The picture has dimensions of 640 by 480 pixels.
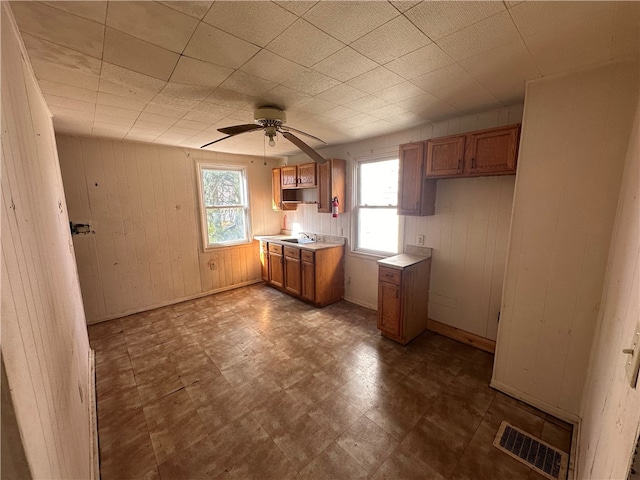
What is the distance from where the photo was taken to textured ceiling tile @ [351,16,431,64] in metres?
1.27

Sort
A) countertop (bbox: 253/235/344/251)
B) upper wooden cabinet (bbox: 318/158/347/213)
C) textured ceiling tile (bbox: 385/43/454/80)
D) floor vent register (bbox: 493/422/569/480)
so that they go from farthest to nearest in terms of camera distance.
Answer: countertop (bbox: 253/235/344/251) < upper wooden cabinet (bbox: 318/158/347/213) < floor vent register (bbox: 493/422/569/480) < textured ceiling tile (bbox: 385/43/454/80)

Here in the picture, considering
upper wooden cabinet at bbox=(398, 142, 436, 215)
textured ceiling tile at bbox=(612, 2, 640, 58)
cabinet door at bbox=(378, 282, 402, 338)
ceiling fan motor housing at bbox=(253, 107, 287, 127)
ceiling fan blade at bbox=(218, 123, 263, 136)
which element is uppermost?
textured ceiling tile at bbox=(612, 2, 640, 58)

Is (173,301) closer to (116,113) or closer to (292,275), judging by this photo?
Result: (292,275)

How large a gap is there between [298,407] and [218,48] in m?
2.48

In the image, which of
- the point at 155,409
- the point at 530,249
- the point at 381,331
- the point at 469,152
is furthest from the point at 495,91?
the point at 155,409

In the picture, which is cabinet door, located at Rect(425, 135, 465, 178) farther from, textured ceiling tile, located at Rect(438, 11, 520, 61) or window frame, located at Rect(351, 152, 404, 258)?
textured ceiling tile, located at Rect(438, 11, 520, 61)

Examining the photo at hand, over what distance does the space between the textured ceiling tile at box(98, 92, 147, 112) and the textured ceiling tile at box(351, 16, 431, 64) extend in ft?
6.01

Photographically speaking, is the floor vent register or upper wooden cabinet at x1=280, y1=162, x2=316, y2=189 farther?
upper wooden cabinet at x1=280, y1=162, x2=316, y2=189

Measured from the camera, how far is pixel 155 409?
6.76 feet

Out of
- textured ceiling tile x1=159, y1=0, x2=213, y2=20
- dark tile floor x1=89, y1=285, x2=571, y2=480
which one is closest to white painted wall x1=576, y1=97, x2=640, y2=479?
dark tile floor x1=89, y1=285, x2=571, y2=480

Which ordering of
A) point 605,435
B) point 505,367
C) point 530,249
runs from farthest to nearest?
point 505,367 < point 530,249 < point 605,435

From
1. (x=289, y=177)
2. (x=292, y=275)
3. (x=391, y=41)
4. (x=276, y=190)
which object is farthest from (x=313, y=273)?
(x=391, y=41)

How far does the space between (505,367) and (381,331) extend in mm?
1226

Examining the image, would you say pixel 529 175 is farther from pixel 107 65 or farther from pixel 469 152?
pixel 107 65
